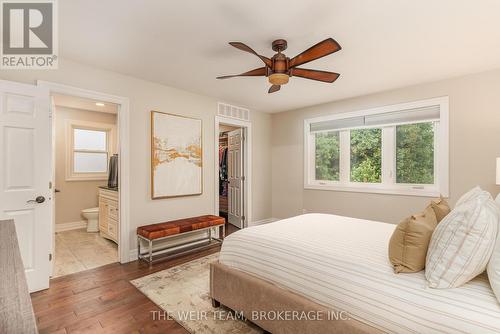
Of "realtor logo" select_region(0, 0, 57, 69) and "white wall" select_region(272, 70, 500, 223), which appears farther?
"white wall" select_region(272, 70, 500, 223)

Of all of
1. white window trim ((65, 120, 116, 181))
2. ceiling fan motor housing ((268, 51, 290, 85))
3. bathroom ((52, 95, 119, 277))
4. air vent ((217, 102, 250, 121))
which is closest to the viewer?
ceiling fan motor housing ((268, 51, 290, 85))

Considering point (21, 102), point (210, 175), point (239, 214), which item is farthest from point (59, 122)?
point (239, 214)

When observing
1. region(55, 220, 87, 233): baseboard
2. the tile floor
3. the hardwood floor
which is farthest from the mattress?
region(55, 220, 87, 233): baseboard

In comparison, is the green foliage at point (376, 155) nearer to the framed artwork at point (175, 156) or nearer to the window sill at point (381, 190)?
the window sill at point (381, 190)

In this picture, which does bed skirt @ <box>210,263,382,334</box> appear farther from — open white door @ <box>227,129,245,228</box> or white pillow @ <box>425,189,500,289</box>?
open white door @ <box>227,129,245,228</box>

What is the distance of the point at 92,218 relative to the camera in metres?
4.60

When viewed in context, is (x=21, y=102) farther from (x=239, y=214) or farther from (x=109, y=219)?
(x=239, y=214)

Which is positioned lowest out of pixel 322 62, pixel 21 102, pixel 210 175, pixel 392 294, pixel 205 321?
pixel 205 321

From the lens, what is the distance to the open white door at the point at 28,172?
7.65 ft

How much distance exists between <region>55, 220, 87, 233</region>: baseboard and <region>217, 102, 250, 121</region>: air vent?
3.59m

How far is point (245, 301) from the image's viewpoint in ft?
6.17

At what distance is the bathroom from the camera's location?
13.1 ft

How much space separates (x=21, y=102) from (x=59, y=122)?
2736mm

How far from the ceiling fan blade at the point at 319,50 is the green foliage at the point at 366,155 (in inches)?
97.9
